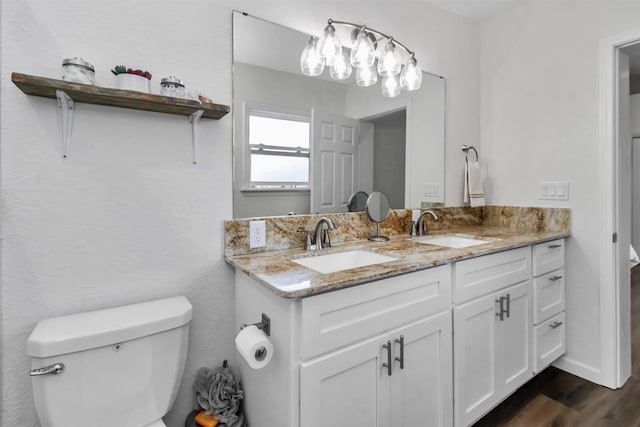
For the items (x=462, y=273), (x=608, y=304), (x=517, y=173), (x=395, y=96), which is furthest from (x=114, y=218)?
(x=608, y=304)

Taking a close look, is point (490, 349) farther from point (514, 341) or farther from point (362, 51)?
point (362, 51)

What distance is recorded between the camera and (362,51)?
1.68m

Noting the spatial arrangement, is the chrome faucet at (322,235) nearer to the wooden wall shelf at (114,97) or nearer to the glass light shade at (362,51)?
the wooden wall shelf at (114,97)

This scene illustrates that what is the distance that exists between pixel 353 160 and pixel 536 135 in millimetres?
1321

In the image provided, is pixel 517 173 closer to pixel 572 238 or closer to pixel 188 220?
pixel 572 238

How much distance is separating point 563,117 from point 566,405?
166 cm

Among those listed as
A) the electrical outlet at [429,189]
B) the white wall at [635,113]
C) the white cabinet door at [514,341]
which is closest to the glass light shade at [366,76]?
the electrical outlet at [429,189]

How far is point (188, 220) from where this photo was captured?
1.35 m

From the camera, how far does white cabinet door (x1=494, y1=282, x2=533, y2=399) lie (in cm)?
158

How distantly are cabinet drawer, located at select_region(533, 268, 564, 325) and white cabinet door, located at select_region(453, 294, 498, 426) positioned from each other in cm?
43

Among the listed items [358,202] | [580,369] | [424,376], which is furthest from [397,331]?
[580,369]

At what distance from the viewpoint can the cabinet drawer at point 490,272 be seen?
1.41 meters

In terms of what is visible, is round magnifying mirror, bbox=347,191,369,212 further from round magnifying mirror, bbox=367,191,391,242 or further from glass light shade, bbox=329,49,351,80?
glass light shade, bbox=329,49,351,80

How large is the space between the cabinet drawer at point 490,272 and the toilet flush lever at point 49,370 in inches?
54.9
